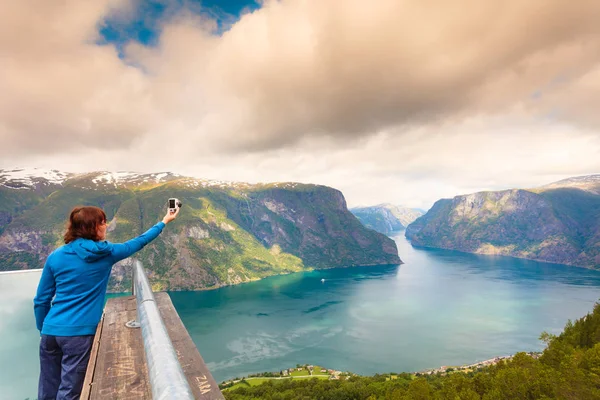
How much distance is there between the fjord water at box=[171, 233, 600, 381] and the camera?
74375mm

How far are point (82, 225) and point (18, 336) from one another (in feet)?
12.9

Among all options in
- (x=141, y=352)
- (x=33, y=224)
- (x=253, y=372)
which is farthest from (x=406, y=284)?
(x=33, y=224)

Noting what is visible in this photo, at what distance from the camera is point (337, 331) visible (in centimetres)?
8994

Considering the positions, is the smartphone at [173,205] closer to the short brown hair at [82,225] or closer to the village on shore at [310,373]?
the short brown hair at [82,225]

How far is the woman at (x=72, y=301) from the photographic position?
→ 2.84 m

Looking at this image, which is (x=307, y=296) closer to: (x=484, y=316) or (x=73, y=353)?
(x=484, y=316)

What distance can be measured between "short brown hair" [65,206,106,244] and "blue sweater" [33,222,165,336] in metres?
0.08

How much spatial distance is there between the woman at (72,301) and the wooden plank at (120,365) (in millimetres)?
252

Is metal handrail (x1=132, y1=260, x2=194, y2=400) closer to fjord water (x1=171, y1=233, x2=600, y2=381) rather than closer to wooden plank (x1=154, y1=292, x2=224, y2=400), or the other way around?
wooden plank (x1=154, y1=292, x2=224, y2=400)

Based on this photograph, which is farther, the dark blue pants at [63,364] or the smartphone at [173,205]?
the smartphone at [173,205]

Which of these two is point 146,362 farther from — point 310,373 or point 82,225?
point 310,373

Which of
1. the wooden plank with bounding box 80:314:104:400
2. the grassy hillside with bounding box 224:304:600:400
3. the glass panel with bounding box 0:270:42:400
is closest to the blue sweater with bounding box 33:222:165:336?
the wooden plank with bounding box 80:314:104:400

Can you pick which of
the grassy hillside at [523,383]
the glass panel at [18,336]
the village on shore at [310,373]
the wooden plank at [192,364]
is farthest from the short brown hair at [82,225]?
the village on shore at [310,373]

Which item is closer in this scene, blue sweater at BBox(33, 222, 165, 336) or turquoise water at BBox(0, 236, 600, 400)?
blue sweater at BBox(33, 222, 165, 336)
